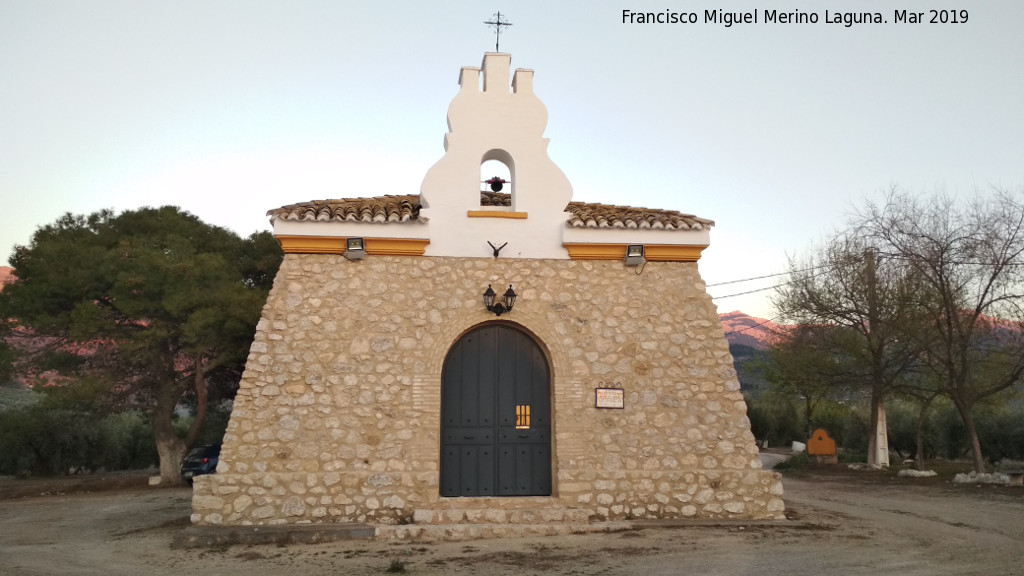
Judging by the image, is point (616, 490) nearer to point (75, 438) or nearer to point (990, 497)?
point (990, 497)

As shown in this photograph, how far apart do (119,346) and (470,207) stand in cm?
1094

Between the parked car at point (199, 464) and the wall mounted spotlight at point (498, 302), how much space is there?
11102mm

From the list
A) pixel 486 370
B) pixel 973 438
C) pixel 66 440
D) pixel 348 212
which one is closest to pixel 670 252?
pixel 486 370

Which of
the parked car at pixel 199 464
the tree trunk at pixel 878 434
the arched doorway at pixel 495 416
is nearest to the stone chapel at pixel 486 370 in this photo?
the arched doorway at pixel 495 416

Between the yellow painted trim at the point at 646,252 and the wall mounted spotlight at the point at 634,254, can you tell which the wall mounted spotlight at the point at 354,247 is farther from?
the wall mounted spotlight at the point at 634,254

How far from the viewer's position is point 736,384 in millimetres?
9484

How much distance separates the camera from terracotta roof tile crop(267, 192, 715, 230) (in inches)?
363

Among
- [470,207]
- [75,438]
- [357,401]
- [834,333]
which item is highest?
[470,207]

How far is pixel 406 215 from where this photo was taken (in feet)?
30.7

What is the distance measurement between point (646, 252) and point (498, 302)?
209 cm

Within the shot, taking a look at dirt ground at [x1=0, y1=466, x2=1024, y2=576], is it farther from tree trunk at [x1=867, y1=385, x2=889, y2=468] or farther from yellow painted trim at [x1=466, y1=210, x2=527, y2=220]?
tree trunk at [x1=867, y1=385, x2=889, y2=468]

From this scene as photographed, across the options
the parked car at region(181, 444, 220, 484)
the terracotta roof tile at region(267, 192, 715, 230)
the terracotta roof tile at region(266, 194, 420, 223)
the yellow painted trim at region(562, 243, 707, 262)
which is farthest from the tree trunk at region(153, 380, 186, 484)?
the yellow painted trim at region(562, 243, 707, 262)

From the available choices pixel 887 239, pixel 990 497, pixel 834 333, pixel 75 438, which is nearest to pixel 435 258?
pixel 990 497

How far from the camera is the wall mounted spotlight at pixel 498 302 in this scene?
9250 mm
